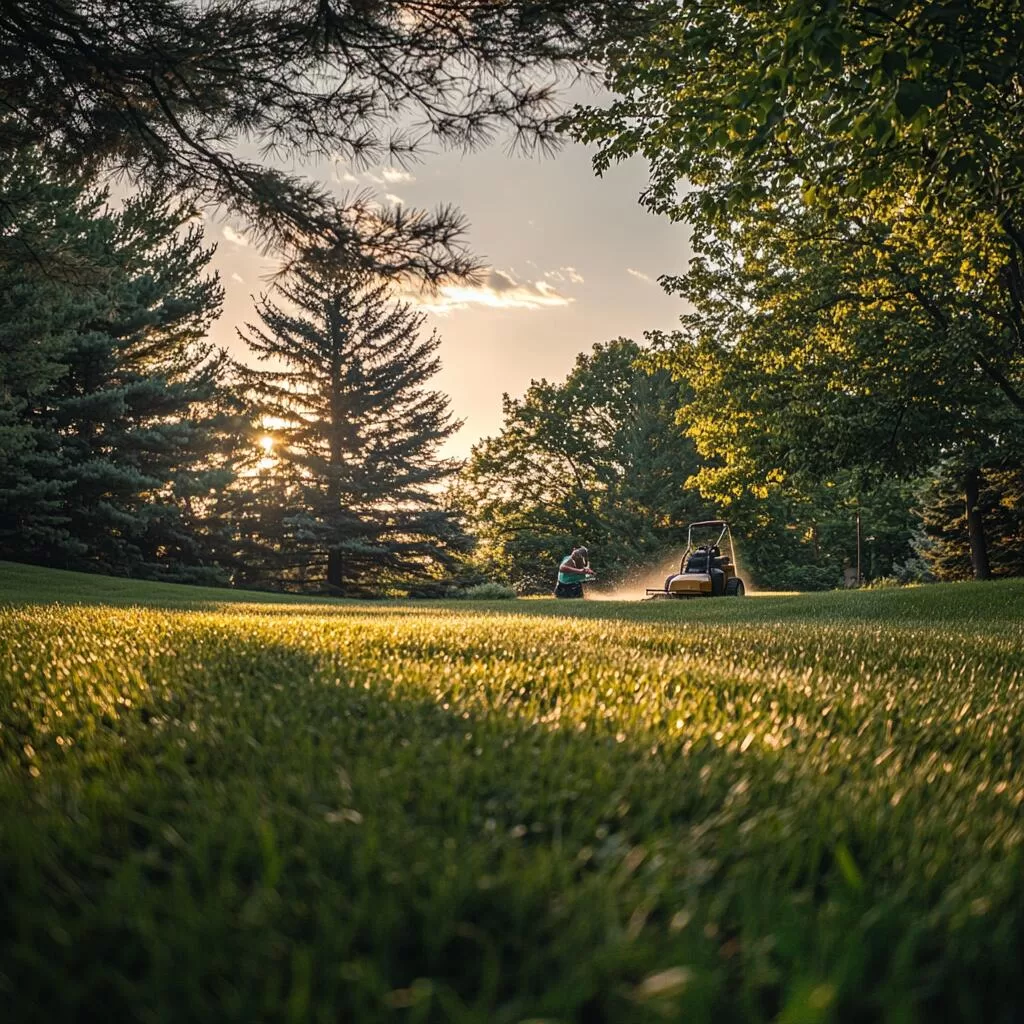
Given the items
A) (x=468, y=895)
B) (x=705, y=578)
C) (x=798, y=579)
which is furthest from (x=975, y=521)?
(x=468, y=895)

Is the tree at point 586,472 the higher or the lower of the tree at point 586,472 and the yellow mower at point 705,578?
the higher

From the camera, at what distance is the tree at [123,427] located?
64.9 ft

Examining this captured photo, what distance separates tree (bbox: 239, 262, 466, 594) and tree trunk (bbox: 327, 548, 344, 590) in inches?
1.8

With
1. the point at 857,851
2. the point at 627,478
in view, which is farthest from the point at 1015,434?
the point at 627,478

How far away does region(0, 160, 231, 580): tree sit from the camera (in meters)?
19.8

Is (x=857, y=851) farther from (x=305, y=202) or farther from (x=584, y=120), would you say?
(x=584, y=120)

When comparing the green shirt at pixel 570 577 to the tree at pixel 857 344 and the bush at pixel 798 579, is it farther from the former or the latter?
the bush at pixel 798 579

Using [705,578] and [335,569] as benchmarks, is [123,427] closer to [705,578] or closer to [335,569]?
[335,569]

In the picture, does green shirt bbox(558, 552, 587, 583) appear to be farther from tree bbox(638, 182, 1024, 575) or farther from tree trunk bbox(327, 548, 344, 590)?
tree trunk bbox(327, 548, 344, 590)

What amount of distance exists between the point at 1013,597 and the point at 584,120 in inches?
410

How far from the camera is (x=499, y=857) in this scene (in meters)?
1.21

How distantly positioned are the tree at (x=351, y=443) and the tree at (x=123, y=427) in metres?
3.53

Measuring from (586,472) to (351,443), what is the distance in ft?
48.1

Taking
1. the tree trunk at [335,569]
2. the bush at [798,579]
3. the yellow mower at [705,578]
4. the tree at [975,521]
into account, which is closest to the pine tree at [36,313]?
the tree trunk at [335,569]
